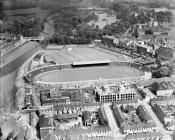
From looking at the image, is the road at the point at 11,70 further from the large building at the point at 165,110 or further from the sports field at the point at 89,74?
the large building at the point at 165,110

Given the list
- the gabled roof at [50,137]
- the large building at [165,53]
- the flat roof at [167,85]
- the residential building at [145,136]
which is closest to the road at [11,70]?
the gabled roof at [50,137]

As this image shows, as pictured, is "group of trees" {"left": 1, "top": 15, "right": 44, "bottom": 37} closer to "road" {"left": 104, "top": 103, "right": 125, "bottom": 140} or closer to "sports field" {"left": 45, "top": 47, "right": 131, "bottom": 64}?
"sports field" {"left": 45, "top": 47, "right": 131, "bottom": 64}

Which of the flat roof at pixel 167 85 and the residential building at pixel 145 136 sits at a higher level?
the flat roof at pixel 167 85

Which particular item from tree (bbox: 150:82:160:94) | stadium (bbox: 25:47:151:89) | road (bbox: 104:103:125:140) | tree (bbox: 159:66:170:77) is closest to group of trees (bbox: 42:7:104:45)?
stadium (bbox: 25:47:151:89)

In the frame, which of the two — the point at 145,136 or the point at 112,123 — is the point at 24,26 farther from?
the point at 145,136

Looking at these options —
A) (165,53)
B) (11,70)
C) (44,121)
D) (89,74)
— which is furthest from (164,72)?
(11,70)
